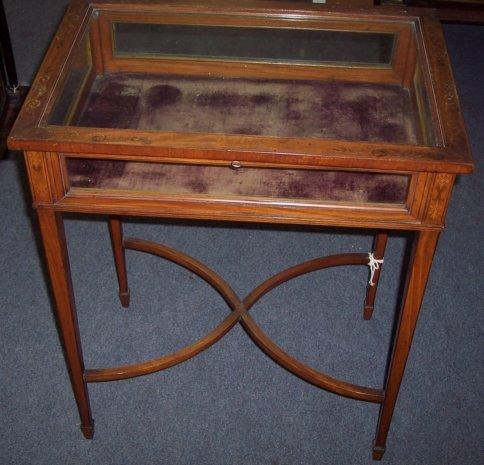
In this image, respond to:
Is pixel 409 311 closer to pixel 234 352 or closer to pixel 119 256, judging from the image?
pixel 234 352

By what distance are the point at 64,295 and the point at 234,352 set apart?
2.06ft

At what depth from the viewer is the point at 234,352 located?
6.42 ft

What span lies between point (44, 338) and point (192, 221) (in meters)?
0.59

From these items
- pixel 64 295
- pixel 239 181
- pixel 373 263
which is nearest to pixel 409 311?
pixel 239 181

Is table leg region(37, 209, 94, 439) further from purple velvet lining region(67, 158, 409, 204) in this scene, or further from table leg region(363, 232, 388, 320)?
table leg region(363, 232, 388, 320)

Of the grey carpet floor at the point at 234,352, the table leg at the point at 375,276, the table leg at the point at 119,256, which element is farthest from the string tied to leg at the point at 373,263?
the table leg at the point at 119,256

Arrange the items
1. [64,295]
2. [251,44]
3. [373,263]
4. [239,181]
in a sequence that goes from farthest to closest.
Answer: [373,263], [251,44], [64,295], [239,181]

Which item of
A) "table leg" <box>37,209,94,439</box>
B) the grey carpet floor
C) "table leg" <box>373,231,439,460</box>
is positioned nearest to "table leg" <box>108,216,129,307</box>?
the grey carpet floor

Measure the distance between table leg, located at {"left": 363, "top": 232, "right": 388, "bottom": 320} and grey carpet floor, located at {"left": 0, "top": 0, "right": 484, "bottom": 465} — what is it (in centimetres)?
4

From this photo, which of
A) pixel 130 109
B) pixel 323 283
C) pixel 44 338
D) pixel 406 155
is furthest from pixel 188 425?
pixel 406 155

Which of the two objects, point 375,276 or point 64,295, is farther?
point 375,276

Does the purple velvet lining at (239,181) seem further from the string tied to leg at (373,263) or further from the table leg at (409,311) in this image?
the string tied to leg at (373,263)

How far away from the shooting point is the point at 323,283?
84.7 inches

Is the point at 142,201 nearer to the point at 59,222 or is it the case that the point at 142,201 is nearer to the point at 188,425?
the point at 59,222
